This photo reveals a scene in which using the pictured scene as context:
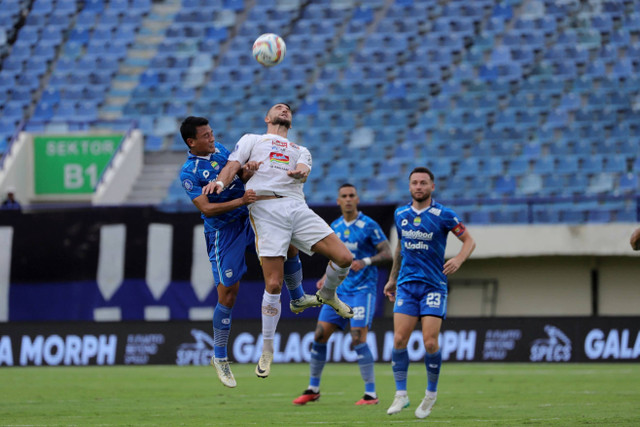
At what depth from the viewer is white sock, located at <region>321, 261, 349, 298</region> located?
393 inches

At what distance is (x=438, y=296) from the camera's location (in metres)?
10.8

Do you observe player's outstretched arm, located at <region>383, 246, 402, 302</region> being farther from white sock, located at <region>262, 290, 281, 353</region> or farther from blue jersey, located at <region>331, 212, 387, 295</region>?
blue jersey, located at <region>331, 212, 387, 295</region>

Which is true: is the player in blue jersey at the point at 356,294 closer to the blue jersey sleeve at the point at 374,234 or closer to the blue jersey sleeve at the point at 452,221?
A: the blue jersey sleeve at the point at 374,234

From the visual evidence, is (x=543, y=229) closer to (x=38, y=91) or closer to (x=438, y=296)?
(x=438, y=296)

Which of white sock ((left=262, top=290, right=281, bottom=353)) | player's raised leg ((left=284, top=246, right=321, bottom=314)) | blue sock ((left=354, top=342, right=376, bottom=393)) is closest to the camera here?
white sock ((left=262, top=290, right=281, bottom=353))

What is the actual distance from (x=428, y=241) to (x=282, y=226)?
186 cm

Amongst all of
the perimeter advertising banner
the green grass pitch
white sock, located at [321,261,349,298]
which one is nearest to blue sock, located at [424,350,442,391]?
the green grass pitch

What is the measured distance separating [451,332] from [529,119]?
672 cm

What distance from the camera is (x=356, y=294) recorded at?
42.7 ft

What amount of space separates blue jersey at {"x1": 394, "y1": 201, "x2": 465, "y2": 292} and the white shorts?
1367 millimetres

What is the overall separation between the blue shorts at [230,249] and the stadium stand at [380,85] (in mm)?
11022

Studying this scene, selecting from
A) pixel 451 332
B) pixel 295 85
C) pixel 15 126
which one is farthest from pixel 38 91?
pixel 451 332

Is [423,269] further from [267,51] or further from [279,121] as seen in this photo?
[267,51]

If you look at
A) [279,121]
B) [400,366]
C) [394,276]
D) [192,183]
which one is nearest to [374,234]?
[394,276]
